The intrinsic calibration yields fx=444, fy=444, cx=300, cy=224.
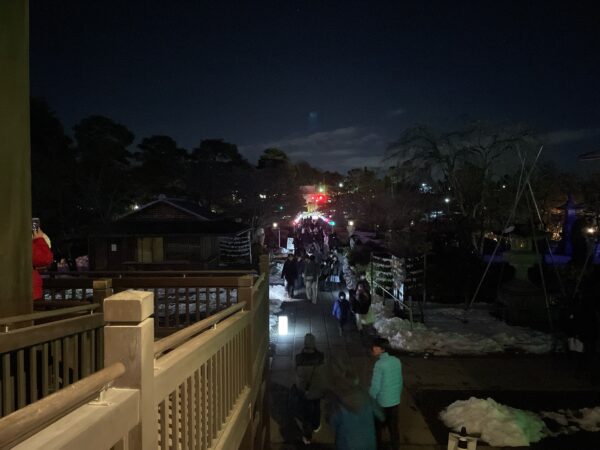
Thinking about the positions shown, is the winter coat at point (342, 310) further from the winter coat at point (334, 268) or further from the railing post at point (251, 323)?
the winter coat at point (334, 268)

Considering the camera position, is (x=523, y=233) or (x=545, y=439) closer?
(x=545, y=439)

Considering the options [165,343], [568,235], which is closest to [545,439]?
[165,343]

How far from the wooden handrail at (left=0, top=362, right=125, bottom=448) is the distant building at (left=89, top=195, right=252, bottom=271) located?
19.4 metres

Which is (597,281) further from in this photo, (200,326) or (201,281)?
(200,326)

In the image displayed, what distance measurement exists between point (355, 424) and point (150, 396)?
3351 millimetres

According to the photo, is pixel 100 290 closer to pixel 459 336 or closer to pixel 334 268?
pixel 459 336

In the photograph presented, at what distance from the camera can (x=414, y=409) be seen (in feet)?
24.1

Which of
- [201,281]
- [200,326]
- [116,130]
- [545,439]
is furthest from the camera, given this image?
[116,130]

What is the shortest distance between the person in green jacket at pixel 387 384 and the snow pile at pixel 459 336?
470 centimetres

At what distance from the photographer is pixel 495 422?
21.3 ft

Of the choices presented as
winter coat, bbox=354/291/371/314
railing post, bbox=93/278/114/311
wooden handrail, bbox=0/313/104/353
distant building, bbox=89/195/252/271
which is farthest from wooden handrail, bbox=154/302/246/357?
distant building, bbox=89/195/252/271

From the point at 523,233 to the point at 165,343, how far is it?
13.5 meters

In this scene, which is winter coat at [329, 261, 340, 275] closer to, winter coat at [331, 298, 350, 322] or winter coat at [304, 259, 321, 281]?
winter coat at [304, 259, 321, 281]

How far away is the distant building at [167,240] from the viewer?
21.5 metres
